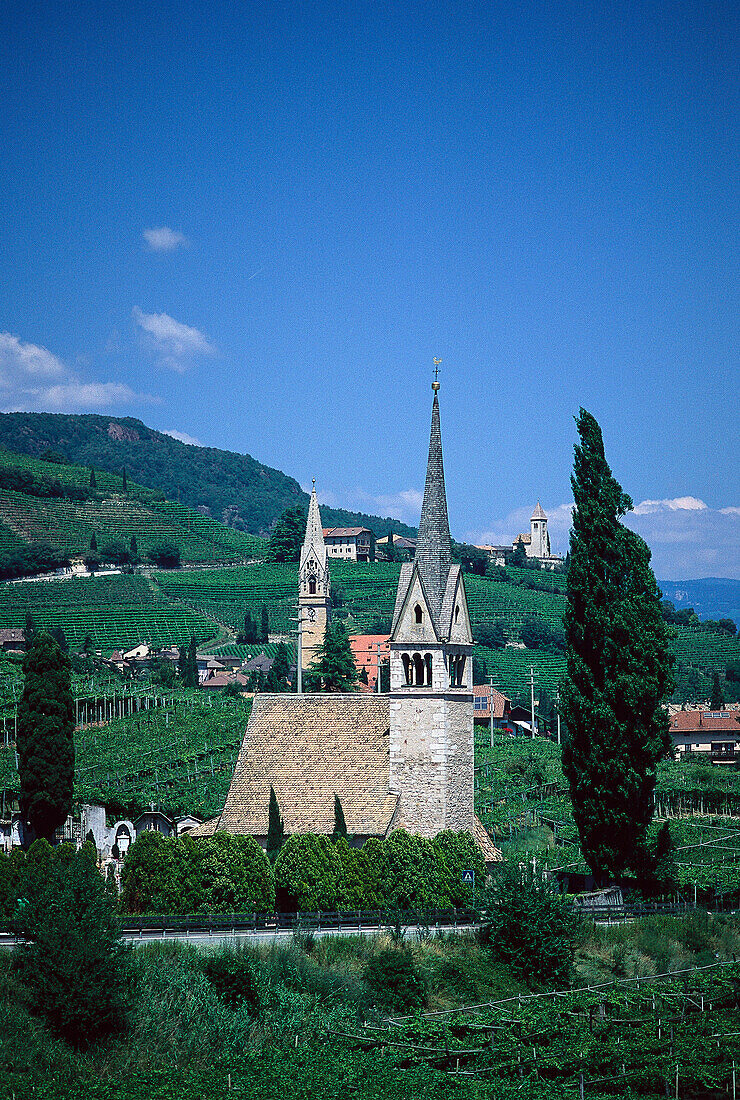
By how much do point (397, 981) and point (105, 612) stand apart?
99.4m

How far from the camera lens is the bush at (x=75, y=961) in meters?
27.9

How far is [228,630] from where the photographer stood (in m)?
136

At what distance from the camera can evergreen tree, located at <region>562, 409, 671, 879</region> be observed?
3609 cm

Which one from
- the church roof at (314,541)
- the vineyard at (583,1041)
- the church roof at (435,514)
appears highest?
the church roof at (314,541)

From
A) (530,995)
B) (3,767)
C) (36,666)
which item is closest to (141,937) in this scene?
(530,995)

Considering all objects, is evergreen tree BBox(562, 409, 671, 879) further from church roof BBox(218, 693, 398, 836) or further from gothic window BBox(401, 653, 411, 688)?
church roof BBox(218, 693, 398, 836)

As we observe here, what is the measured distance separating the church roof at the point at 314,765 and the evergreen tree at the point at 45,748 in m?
6.43

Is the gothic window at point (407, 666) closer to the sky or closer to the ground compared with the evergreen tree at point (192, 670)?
closer to the ground

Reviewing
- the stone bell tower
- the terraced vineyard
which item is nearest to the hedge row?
the stone bell tower

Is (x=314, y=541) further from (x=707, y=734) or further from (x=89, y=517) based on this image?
(x=89, y=517)

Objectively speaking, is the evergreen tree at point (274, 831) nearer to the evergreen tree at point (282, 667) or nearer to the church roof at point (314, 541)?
the evergreen tree at point (282, 667)

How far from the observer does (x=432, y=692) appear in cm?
3912

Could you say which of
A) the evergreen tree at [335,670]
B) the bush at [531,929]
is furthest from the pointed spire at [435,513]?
the evergreen tree at [335,670]

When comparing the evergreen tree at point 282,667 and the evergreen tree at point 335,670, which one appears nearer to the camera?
the evergreen tree at point 335,670
